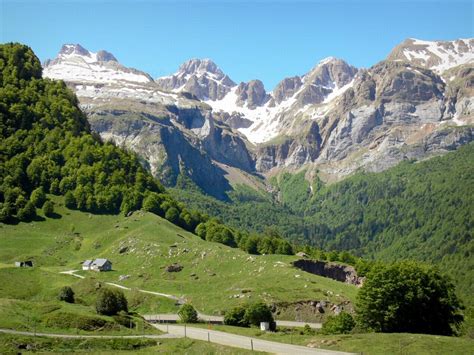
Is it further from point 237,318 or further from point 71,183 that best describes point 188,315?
point 71,183

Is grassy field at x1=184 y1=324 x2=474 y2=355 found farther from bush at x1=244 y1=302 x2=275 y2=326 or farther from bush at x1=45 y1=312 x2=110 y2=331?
bush at x1=45 y1=312 x2=110 y2=331

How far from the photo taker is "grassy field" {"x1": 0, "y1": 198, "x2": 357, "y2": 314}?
118188 millimetres

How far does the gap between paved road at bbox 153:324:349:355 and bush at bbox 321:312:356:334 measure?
60.0 ft

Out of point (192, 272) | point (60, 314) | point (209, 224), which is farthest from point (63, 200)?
point (60, 314)

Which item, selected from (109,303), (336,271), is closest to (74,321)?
(109,303)

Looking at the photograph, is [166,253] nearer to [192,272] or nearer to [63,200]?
[192,272]

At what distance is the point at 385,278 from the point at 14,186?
13012cm

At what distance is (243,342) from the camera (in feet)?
228

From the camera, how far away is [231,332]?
266 ft

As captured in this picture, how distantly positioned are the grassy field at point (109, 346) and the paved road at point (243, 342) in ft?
14.6

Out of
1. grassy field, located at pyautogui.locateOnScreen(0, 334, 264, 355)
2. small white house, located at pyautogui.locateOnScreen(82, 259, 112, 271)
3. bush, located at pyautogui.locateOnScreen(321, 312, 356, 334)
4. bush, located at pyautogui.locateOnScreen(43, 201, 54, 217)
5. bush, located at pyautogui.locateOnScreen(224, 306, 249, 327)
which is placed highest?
bush, located at pyautogui.locateOnScreen(43, 201, 54, 217)

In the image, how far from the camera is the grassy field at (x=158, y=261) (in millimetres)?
118188

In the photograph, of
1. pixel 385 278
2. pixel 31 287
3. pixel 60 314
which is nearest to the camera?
pixel 60 314

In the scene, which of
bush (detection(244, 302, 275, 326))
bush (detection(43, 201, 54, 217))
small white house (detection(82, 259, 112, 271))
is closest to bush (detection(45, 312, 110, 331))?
bush (detection(244, 302, 275, 326))
